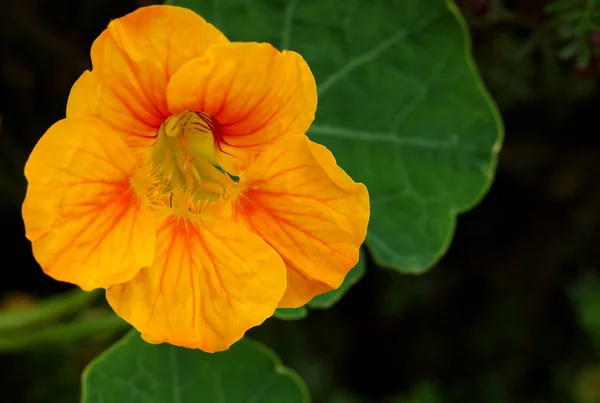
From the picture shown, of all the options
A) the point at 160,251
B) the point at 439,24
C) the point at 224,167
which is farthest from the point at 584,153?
the point at 160,251

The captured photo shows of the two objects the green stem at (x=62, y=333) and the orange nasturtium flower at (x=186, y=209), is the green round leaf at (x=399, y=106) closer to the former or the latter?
the orange nasturtium flower at (x=186, y=209)

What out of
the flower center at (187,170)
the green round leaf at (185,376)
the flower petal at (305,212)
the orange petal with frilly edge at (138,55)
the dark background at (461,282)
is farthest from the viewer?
the dark background at (461,282)

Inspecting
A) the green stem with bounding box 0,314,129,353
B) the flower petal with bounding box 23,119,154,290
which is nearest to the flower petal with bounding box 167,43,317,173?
the flower petal with bounding box 23,119,154,290

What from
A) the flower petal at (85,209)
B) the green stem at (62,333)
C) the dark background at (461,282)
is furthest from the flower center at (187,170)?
the dark background at (461,282)

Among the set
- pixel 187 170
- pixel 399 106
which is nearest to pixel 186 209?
pixel 187 170

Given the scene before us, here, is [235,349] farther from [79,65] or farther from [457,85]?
[79,65]

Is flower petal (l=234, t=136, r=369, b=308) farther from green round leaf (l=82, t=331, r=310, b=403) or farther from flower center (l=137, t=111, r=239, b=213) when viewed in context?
green round leaf (l=82, t=331, r=310, b=403)
